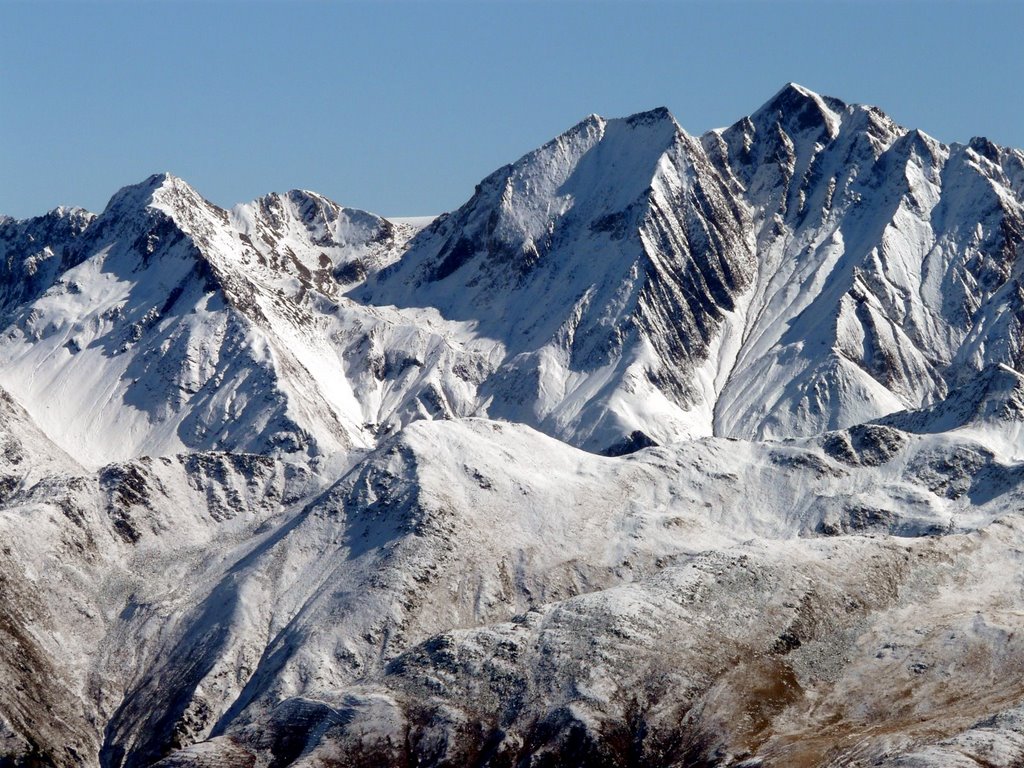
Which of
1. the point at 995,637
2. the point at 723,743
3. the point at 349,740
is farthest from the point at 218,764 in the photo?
the point at 995,637

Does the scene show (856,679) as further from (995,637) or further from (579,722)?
(579,722)

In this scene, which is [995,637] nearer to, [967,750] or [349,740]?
[967,750]

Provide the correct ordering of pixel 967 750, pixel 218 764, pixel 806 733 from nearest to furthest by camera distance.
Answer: pixel 967 750, pixel 806 733, pixel 218 764

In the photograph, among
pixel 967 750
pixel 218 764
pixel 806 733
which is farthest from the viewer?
pixel 218 764

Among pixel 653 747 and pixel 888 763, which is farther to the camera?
pixel 653 747

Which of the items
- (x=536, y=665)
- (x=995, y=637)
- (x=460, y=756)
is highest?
(x=995, y=637)

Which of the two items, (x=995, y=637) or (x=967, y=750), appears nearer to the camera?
(x=967, y=750)

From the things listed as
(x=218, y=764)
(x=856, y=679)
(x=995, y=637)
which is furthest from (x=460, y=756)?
(x=995, y=637)

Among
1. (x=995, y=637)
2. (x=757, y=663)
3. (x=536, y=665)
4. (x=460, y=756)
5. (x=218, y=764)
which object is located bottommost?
(x=218, y=764)

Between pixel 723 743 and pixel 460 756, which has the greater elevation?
pixel 723 743
